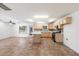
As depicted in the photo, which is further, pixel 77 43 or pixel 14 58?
pixel 77 43

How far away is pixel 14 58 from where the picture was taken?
1257mm

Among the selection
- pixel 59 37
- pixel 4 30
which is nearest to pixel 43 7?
pixel 59 37

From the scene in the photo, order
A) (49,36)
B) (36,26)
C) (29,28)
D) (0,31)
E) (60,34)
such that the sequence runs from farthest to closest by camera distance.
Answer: (29,28)
(36,26)
(49,36)
(0,31)
(60,34)

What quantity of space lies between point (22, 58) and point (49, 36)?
38.4 ft

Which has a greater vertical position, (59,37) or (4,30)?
(4,30)

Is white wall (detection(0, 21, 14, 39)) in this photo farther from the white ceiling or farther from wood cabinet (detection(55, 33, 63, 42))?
wood cabinet (detection(55, 33, 63, 42))

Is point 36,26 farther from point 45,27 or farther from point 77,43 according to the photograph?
point 77,43

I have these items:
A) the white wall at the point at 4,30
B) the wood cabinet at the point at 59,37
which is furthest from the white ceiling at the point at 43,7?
the white wall at the point at 4,30

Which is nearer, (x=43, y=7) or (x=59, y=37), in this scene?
(x=43, y=7)

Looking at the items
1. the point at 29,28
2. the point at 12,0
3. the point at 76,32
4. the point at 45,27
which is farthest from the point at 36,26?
the point at 12,0

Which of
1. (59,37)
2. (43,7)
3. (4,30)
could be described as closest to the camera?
(43,7)

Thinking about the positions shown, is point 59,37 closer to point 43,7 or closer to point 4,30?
point 43,7

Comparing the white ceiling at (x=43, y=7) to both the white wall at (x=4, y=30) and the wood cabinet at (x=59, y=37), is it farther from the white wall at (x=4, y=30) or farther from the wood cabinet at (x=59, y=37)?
the white wall at (x=4, y=30)

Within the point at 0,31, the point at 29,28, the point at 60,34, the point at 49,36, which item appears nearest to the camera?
the point at 60,34
